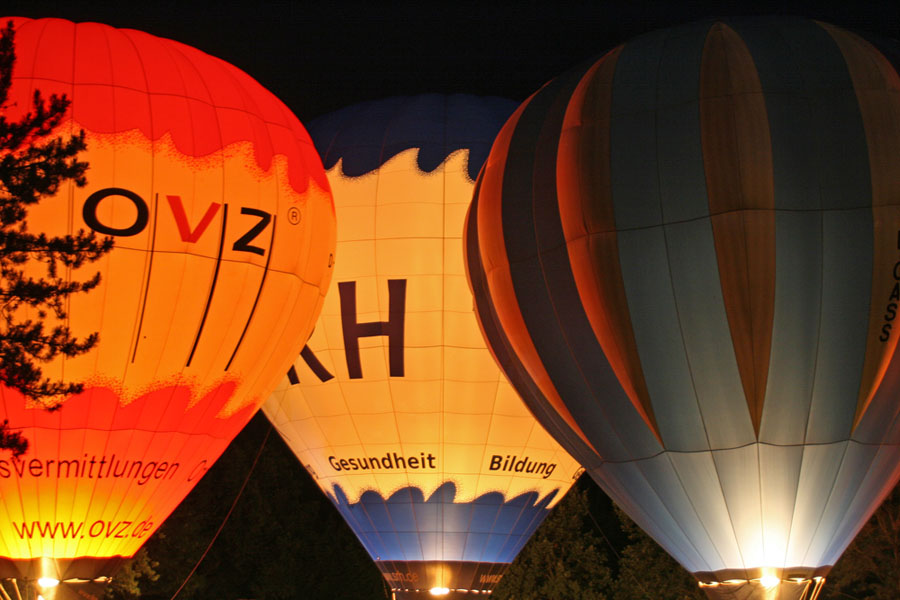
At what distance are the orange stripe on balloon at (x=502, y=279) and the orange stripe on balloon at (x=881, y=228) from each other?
1899mm

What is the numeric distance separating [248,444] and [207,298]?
44.1 ft

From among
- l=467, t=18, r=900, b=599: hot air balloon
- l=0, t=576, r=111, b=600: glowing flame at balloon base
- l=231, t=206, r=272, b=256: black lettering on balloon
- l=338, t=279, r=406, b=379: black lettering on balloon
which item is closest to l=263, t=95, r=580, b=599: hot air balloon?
l=338, t=279, r=406, b=379: black lettering on balloon

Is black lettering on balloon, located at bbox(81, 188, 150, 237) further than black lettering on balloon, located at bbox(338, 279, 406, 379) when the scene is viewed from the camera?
No

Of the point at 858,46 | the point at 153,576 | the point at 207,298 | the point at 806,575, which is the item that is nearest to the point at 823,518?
the point at 806,575

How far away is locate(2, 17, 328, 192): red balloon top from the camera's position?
8594 mm

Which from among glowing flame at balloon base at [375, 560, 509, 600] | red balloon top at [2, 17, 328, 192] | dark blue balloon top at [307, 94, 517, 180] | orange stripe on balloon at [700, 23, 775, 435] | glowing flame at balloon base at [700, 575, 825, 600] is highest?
dark blue balloon top at [307, 94, 517, 180]

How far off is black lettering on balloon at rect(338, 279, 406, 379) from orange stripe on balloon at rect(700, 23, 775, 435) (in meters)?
3.53

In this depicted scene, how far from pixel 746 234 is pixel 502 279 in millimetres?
1868

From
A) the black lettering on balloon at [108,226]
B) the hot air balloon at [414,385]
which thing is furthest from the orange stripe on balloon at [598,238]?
the black lettering on balloon at [108,226]

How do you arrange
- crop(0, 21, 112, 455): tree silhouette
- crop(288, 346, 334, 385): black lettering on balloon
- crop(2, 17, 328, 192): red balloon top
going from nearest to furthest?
crop(0, 21, 112, 455): tree silhouette, crop(2, 17, 328, 192): red balloon top, crop(288, 346, 334, 385): black lettering on balloon

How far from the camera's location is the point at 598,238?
26.9 feet

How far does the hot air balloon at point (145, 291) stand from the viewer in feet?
27.3

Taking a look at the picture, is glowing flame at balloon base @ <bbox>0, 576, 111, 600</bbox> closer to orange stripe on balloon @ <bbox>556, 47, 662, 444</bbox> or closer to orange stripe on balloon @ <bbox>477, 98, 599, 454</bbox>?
orange stripe on balloon @ <bbox>477, 98, 599, 454</bbox>

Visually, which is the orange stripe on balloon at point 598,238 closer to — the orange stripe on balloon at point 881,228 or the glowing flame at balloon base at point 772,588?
the glowing flame at balloon base at point 772,588
